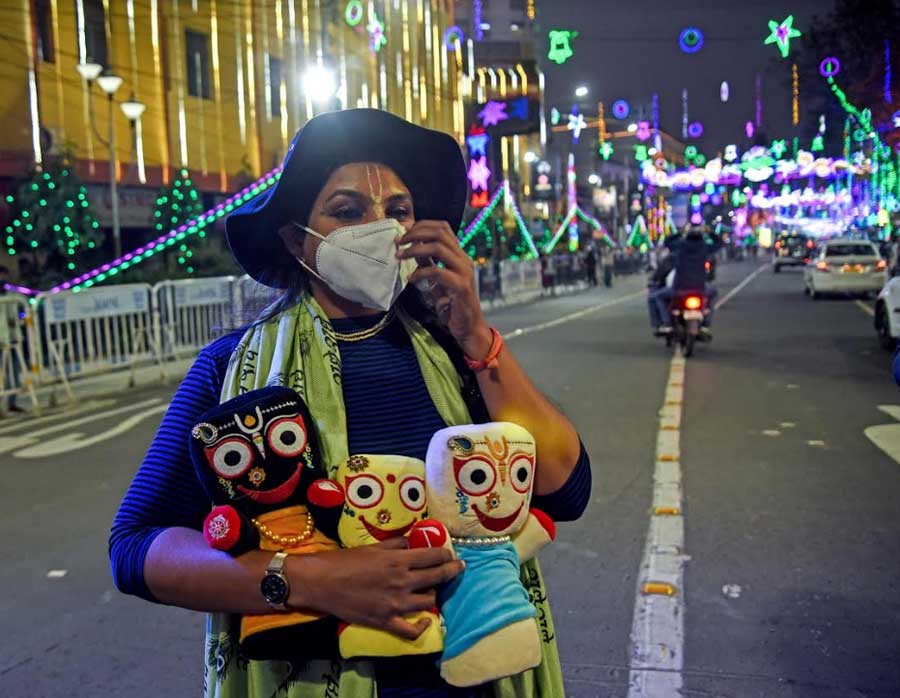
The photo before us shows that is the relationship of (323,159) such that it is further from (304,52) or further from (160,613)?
(304,52)

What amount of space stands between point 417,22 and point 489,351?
42314mm

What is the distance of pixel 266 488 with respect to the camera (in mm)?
1553

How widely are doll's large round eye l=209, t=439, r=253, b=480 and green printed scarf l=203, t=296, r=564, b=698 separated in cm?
19

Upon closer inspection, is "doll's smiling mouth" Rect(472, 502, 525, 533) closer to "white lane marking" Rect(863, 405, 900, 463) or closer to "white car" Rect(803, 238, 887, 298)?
"white lane marking" Rect(863, 405, 900, 463)

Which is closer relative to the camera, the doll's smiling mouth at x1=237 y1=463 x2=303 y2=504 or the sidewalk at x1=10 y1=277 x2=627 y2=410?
the doll's smiling mouth at x1=237 y1=463 x2=303 y2=504

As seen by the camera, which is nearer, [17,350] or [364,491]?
[364,491]

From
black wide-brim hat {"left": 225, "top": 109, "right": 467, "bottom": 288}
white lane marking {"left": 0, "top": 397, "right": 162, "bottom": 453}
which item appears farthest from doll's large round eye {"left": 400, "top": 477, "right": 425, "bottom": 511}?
white lane marking {"left": 0, "top": 397, "right": 162, "bottom": 453}

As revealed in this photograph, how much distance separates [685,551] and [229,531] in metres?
3.99

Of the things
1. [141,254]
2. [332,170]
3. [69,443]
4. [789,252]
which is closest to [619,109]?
[789,252]

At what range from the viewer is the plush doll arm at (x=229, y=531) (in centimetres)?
155

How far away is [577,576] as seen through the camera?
189 inches

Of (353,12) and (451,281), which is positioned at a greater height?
(353,12)

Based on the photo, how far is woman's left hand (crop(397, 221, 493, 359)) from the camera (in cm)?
171

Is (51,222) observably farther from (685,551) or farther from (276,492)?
(276,492)
